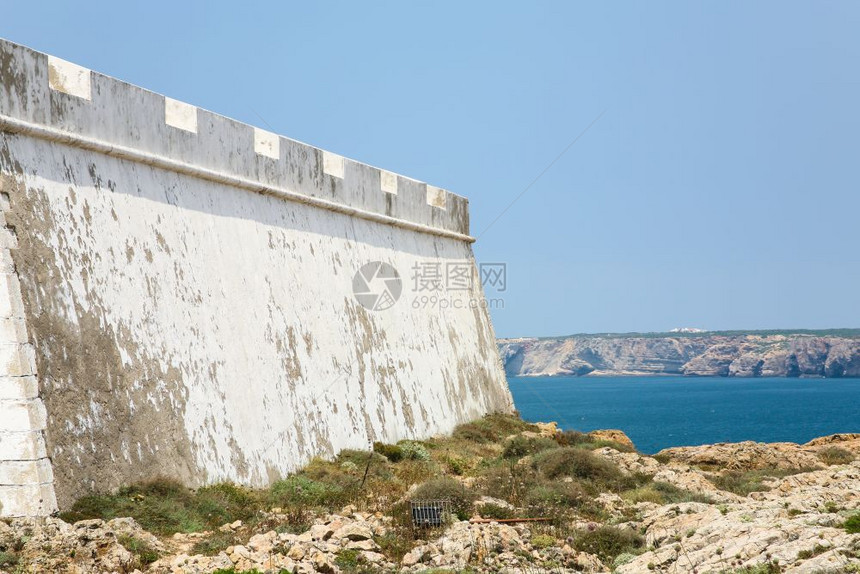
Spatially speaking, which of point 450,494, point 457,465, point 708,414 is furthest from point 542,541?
point 708,414

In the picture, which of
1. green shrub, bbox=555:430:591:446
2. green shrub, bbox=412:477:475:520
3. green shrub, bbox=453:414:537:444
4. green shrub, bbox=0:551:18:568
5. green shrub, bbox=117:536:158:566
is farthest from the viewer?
green shrub, bbox=453:414:537:444

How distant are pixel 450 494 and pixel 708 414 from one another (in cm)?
7641

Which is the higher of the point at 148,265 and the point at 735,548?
the point at 148,265

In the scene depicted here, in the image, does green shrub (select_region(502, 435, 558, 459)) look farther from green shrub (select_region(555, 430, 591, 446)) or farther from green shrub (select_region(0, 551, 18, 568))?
green shrub (select_region(0, 551, 18, 568))

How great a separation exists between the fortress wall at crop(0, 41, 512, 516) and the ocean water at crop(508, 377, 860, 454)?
29.4 meters

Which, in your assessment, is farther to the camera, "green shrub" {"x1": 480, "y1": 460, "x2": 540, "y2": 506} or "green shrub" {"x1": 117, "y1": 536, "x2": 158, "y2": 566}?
"green shrub" {"x1": 480, "y1": 460, "x2": 540, "y2": 506}

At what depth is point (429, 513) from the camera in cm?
1167

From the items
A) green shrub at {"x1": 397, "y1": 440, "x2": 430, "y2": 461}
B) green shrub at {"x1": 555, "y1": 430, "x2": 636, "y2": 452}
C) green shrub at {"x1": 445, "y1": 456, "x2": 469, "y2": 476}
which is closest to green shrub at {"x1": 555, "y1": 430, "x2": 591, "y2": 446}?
green shrub at {"x1": 555, "y1": 430, "x2": 636, "y2": 452}

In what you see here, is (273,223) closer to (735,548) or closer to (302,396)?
(302,396)

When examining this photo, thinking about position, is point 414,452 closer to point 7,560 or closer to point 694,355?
point 7,560

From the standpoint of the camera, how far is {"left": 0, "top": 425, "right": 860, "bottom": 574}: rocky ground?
8.86m

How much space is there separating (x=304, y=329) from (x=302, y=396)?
4.11 feet

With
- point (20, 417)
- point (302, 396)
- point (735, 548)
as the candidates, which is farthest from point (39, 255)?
point (735, 548)

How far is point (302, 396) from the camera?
52.3ft
